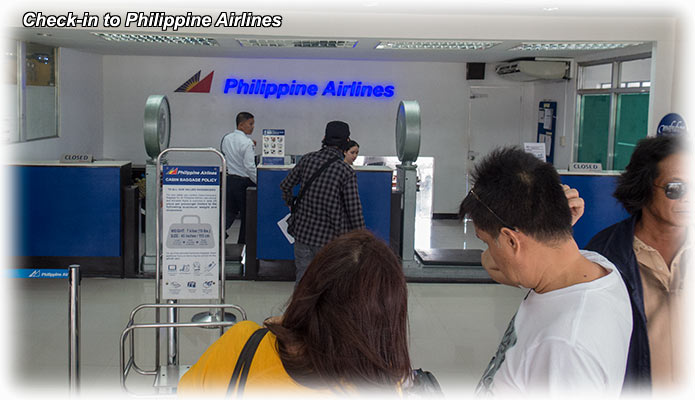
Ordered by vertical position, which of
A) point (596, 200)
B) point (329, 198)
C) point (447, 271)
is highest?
point (329, 198)

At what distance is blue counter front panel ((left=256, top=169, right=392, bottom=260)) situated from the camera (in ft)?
22.7

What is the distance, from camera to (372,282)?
1.50 meters

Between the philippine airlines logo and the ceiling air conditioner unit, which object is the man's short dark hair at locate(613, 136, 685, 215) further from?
the philippine airlines logo

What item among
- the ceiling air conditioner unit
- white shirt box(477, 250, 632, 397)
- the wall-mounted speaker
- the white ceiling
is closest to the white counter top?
the white ceiling

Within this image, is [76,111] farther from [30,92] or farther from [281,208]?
[281,208]

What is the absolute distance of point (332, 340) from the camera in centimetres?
150

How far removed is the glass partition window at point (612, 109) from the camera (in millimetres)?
8266

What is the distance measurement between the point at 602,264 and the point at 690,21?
18.5 ft

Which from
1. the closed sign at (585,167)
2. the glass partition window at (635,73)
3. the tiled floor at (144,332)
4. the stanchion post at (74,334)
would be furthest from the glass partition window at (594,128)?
the stanchion post at (74,334)

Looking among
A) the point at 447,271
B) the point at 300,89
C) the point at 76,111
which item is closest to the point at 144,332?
the point at 447,271

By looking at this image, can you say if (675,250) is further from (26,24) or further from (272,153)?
(26,24)

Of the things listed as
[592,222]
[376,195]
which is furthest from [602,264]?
[592,222]

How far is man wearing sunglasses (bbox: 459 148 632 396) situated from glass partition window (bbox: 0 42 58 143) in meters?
6.75

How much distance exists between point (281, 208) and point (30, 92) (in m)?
3.47
